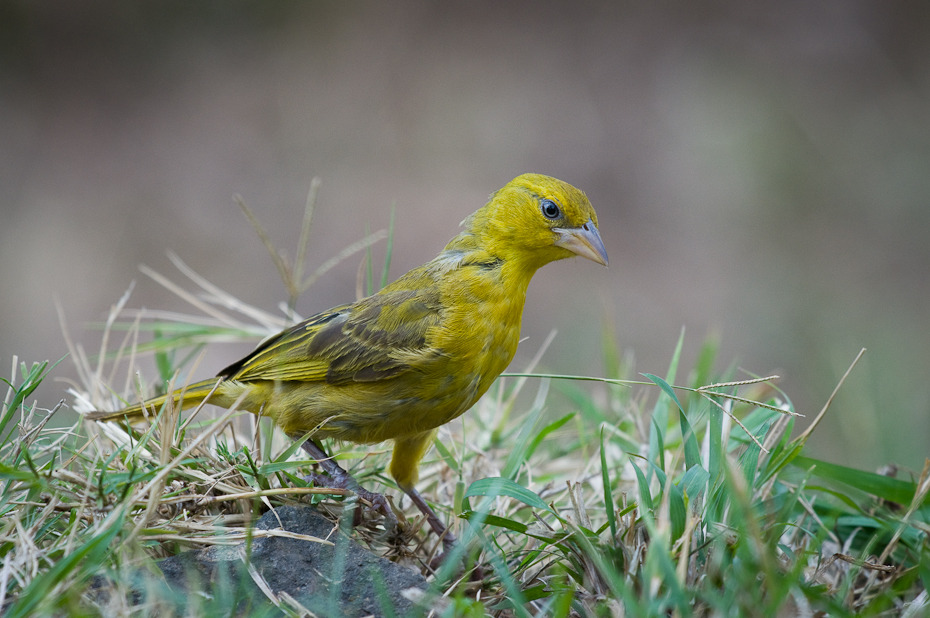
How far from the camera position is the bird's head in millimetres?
3135

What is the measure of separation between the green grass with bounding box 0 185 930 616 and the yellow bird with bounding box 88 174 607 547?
7.9 inches

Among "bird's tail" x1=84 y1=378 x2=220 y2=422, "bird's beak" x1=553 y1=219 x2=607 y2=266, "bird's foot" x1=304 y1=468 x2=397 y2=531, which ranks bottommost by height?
"bird's foot" x1=304 y1=468 x2=397 y2=531

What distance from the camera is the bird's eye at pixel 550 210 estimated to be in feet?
10.3

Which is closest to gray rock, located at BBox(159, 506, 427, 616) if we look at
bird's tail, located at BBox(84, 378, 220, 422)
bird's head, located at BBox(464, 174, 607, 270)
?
bird's tail, located at BBox(84, 378, 220, 422)

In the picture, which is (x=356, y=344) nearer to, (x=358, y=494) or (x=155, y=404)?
(x=358, y=494)

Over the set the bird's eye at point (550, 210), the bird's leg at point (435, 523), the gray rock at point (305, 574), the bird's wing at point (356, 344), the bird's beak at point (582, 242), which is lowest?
the bird's leg at point (435, 523)

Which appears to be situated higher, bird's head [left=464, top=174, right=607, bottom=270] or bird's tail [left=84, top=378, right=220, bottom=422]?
bird's head [left=464, top=174, right=607, bottom=270]

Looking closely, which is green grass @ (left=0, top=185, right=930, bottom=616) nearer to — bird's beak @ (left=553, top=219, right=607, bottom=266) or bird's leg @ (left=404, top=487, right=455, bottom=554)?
bird's leg @ (left=404, top=487, right=455, bottom=554)

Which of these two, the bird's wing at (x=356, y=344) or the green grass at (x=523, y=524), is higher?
the bird's wing at (x=356, y=344)

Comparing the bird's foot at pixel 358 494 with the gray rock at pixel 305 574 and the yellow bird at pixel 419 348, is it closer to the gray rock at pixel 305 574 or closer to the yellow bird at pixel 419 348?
the yellow bird at pixel 419 348

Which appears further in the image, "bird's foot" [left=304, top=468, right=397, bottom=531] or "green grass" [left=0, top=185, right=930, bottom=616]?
"bird's foot" [left=304, top=468, right=397, bottom=531]

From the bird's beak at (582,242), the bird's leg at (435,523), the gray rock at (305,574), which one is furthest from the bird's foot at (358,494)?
the bird's beak at (582,242)

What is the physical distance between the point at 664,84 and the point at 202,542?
28.7ft

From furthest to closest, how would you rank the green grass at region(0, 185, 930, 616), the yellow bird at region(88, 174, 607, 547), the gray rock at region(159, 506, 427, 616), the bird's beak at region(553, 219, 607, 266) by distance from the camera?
the bird's beak at region(553, 219, 607, 266), the yellow bird at region(88, 174, 607, 547), the gray rock at region(159, 506, 427, 616), the green grass at region(0, 185, 930, 616)
